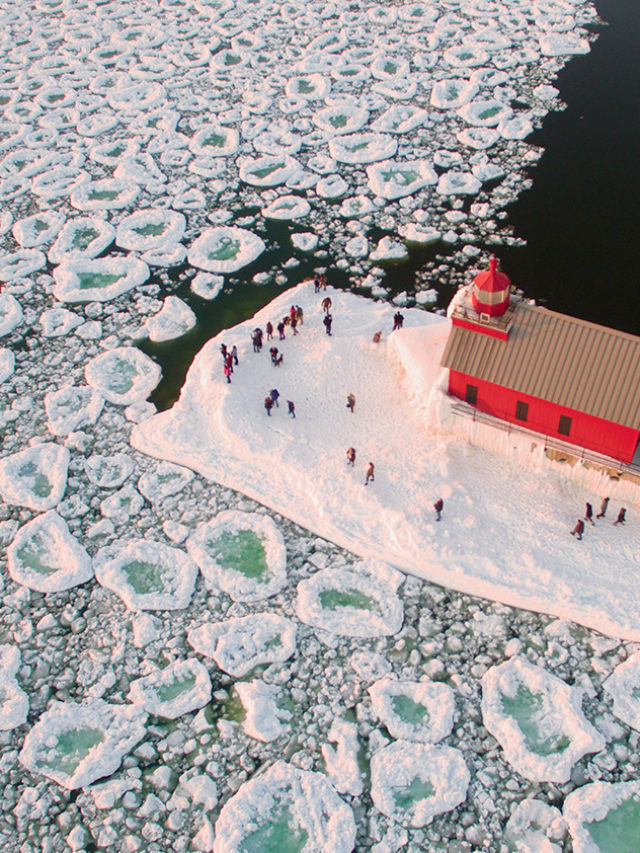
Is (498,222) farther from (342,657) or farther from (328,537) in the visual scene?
(342,657)

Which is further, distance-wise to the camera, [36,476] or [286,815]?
[36,476]

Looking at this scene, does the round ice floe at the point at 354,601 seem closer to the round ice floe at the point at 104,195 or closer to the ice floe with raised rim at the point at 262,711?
the ice floe with raised rim at the point at 262,711

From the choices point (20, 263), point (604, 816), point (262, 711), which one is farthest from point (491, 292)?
point (20, 263)

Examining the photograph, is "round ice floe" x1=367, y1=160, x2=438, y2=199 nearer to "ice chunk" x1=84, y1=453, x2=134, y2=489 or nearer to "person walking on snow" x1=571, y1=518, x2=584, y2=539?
"ice chunk" x1=84, y1=453, x2=134, y2=489

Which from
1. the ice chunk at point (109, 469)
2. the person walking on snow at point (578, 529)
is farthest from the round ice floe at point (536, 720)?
the ice chunk at point (109, 469)

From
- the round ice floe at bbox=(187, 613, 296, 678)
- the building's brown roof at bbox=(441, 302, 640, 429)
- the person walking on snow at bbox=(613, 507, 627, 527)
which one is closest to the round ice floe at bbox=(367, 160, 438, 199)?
the building's brown roof at bbox=(441, 302, 640, 429)

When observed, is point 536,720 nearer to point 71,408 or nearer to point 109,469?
point 109,469
